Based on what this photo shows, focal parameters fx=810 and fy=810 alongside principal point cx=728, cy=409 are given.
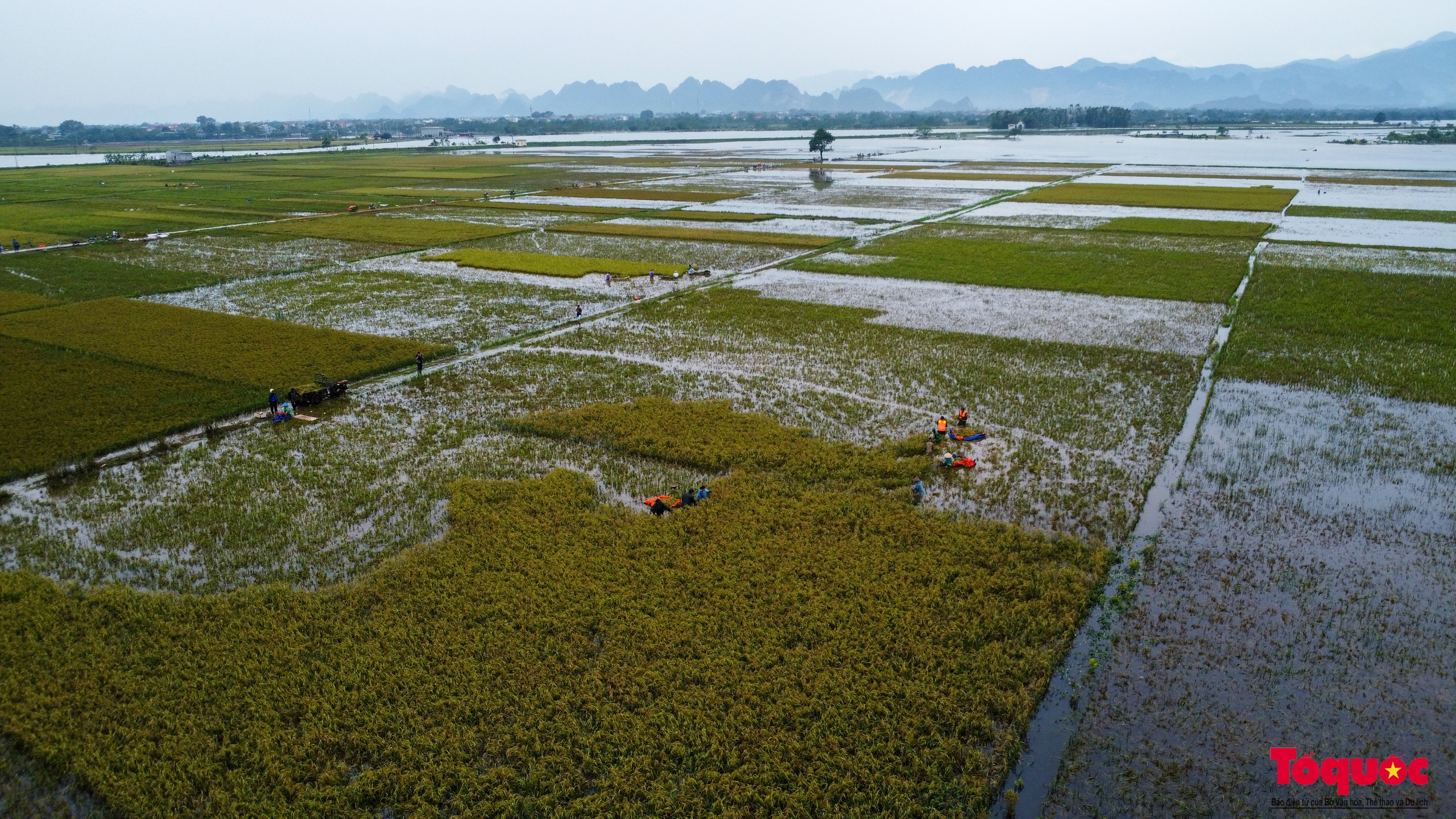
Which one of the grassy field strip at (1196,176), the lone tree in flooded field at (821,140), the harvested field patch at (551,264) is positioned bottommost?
the harvested field patch at (551,264)

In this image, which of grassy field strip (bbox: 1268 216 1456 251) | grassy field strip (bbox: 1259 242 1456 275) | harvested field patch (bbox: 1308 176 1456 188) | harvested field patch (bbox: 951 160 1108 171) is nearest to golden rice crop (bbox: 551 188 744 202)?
grassy field strip (bbox: 1259 242 1456 275)

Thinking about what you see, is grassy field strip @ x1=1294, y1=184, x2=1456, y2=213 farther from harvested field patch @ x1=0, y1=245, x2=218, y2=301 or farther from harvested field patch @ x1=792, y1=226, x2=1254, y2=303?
harvested field patch @ x1=0, y1=245, x2=218, y2=301

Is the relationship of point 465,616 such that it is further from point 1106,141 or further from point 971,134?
point 971,134

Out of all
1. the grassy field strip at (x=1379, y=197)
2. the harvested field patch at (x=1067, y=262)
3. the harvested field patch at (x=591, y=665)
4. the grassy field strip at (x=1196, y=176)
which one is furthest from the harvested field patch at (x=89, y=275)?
the grassy field strip at (x=1196, y=176)

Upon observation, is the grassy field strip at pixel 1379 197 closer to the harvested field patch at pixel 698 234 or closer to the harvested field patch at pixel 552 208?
the harvested field patch at pixel 698 234

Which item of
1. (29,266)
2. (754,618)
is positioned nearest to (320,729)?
(754,618)

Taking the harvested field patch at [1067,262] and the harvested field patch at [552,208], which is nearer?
the harvested field patch at [1067,262]

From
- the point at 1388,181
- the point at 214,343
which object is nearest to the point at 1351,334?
the point at 214,343

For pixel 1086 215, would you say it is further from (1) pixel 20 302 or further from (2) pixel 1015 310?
(1) pixel 20 302
